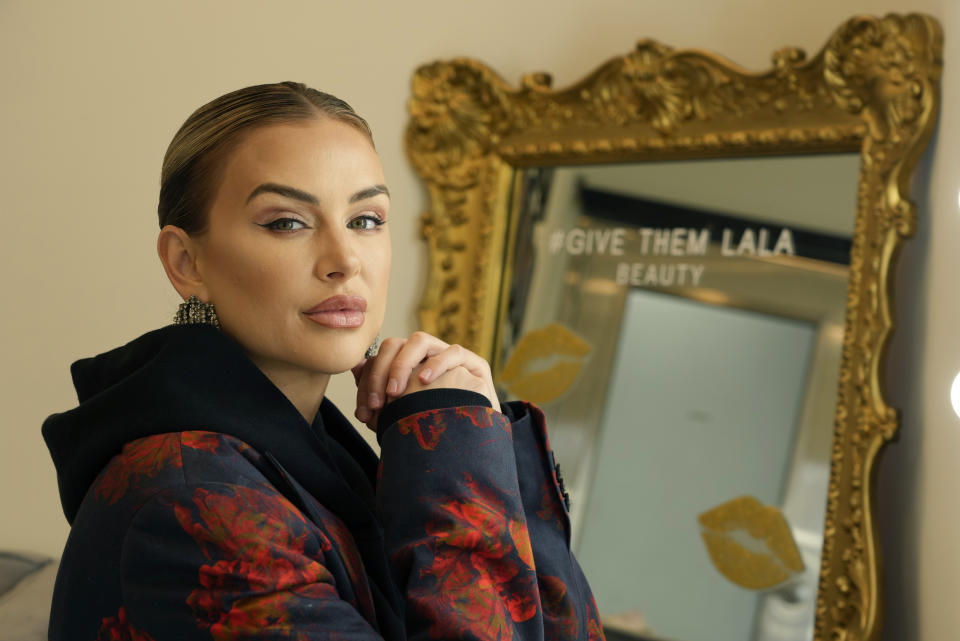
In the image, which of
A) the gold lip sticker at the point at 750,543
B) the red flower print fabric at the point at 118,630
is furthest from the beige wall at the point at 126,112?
the red flower print fabric at the point at 118,630

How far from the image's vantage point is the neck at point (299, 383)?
0.89 m

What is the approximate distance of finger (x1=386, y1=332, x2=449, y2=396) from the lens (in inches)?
34.4

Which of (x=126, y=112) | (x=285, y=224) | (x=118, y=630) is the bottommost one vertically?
(x=118, y=630)

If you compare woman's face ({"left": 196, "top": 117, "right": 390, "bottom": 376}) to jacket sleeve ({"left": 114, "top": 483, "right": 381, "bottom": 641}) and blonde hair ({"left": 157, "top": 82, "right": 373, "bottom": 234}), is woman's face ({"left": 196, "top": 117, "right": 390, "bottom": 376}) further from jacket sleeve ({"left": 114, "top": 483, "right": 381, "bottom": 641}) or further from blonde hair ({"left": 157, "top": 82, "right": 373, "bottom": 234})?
jacket sleeve ({"left": 114, "top": 483, "right": 381, "bottom": 641})

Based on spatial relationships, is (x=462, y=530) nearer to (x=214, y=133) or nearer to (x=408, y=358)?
(x=408, y=358)

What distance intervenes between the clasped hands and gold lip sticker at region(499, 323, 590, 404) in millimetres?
682

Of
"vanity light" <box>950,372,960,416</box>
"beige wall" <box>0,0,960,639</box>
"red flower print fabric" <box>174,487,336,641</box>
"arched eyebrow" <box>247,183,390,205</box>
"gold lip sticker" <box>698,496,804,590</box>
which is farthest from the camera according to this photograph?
"beige wall" <box>0,0,960,639</box>

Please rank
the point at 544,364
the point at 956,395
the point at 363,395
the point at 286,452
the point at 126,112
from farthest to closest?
the point at 126,112 < the point at 544,364 < the point at 956,395 < the point at 363,395 < the point at 286,452

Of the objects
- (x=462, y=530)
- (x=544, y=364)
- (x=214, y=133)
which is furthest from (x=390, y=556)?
(x=544, y=364)

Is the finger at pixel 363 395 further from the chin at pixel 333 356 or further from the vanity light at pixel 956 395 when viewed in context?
the vanity light at pixel 956 395

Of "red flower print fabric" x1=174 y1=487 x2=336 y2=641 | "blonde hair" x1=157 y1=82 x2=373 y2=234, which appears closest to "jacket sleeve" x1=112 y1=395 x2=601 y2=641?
"red flower print fabric" x1=174 y1=487 x2=336 y2=641

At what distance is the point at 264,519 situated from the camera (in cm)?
70

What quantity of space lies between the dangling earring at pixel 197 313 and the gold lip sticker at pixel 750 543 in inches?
Answer: 32.4

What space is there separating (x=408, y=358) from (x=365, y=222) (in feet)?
0.40
